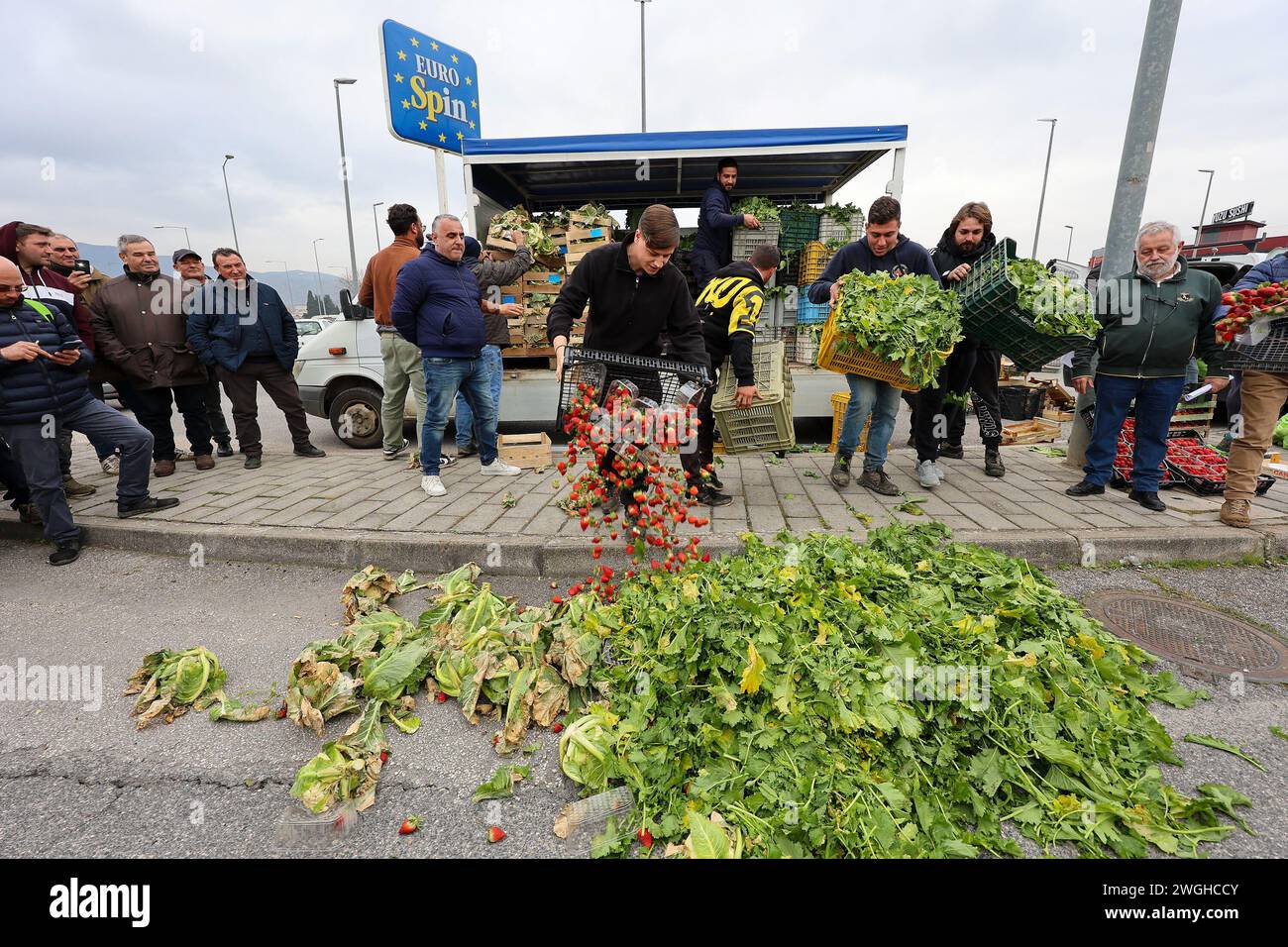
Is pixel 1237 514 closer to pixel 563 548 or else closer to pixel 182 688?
pixel 563 548

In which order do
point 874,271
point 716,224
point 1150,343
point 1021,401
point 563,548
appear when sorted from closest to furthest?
point 563,548, point 1150,343, point 874,271, point 716,224, point 1021,401

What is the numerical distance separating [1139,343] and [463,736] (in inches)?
232

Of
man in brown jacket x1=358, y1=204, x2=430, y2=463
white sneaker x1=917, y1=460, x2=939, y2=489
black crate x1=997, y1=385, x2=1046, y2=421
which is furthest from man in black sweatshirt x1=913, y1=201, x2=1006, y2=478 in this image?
man in brown jacket x1=358, y1=204, x2=430, y2=463

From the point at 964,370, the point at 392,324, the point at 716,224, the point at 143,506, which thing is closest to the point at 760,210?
the point at 716,224

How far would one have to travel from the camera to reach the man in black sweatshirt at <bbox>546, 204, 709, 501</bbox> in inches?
154

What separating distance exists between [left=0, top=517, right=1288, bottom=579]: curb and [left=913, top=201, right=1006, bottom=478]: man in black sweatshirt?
1401 millimetres

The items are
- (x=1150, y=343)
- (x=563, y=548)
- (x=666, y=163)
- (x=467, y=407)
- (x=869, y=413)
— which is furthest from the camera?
(x=666, y=163)

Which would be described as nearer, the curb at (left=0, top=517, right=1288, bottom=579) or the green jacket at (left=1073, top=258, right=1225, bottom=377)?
the curb at (left=0, top=517, right=1288, bottom=579)

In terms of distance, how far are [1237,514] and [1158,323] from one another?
162 cm

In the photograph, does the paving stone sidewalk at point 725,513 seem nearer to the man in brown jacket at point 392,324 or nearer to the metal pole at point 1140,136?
the man in brown jacket at point 392,324

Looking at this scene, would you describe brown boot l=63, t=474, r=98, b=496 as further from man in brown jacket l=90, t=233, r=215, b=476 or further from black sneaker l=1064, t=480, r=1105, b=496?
black sneaker l=1064, t=480, r=1105, b=496

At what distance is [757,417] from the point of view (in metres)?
4.77

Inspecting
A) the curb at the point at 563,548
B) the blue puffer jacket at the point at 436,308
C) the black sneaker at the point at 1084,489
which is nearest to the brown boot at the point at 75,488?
the curb at the point at 563,548

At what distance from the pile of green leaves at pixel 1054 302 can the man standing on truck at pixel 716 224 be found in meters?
3.03
